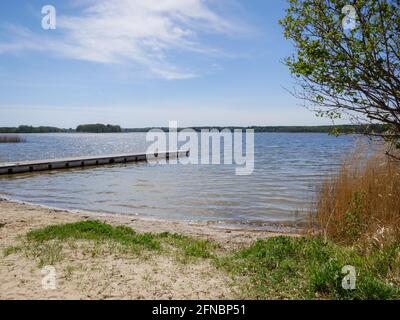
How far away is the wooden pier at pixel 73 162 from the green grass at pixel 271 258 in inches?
922

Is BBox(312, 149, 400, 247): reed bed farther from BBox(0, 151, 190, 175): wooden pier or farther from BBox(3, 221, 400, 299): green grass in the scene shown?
BBox(0, 151, 190, 175): wooden pier

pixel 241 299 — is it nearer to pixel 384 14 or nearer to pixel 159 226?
pixel 384 14

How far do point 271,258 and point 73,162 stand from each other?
31436 millimetres

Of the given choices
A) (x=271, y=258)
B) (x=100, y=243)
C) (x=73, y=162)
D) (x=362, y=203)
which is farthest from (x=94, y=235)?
(x=73, y=162)

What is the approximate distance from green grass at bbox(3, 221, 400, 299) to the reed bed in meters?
0.53

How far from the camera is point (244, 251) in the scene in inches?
295

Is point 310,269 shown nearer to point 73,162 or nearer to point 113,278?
point 113,278

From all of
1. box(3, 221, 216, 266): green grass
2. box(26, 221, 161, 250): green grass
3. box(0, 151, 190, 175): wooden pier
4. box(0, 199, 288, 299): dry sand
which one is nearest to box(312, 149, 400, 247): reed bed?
box(3, 221, 216, 266): green grass

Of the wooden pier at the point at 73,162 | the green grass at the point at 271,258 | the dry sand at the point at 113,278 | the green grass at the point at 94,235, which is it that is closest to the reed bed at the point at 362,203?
the green grass at the point at 271,258

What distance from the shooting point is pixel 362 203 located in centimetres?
823

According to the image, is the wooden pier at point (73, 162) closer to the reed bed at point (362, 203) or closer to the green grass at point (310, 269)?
the reed bed at point (362, 203)

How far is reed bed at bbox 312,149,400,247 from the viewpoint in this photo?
292 inches

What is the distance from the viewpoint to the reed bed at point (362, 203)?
7406 mm
